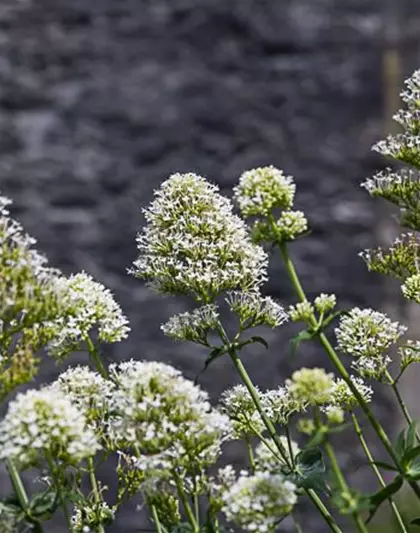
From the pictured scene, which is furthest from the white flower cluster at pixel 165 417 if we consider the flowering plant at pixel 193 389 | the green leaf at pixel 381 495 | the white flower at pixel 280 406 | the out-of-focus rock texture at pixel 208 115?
the out-of-focus rock texture at pixel 208 115

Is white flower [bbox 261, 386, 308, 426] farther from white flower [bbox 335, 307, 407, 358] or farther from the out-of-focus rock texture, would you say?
the out-of-focus rock texture

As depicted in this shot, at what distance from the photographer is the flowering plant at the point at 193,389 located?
2.51 ft

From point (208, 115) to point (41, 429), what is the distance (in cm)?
344

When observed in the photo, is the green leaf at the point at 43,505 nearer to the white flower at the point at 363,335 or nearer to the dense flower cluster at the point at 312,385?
the dense flower cluster at the point at 312,385

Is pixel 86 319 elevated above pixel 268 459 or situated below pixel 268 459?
above

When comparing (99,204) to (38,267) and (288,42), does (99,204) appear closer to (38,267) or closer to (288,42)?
(288,42)

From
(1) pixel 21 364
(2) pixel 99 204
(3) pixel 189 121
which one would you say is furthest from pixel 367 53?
(1) pixel 21 364

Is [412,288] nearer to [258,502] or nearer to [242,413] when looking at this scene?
[242,413]

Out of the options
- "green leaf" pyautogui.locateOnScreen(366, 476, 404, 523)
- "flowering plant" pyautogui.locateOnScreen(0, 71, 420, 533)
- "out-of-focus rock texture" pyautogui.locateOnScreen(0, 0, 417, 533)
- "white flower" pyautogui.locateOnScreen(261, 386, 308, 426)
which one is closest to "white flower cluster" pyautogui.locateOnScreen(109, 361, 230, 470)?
"flowering plant" pyautogui.locateOnScreen(0, 71, 420, 533)

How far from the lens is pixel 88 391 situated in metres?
0.92

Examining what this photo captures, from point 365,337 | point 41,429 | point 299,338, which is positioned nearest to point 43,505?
point 41,429

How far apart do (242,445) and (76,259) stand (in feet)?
2.94

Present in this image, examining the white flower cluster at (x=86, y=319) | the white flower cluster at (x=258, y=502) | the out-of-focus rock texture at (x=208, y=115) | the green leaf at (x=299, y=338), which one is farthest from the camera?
the out-of-focus rock texture at (x=208, y=115)

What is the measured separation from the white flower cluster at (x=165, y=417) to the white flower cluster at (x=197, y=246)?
0.64ft
